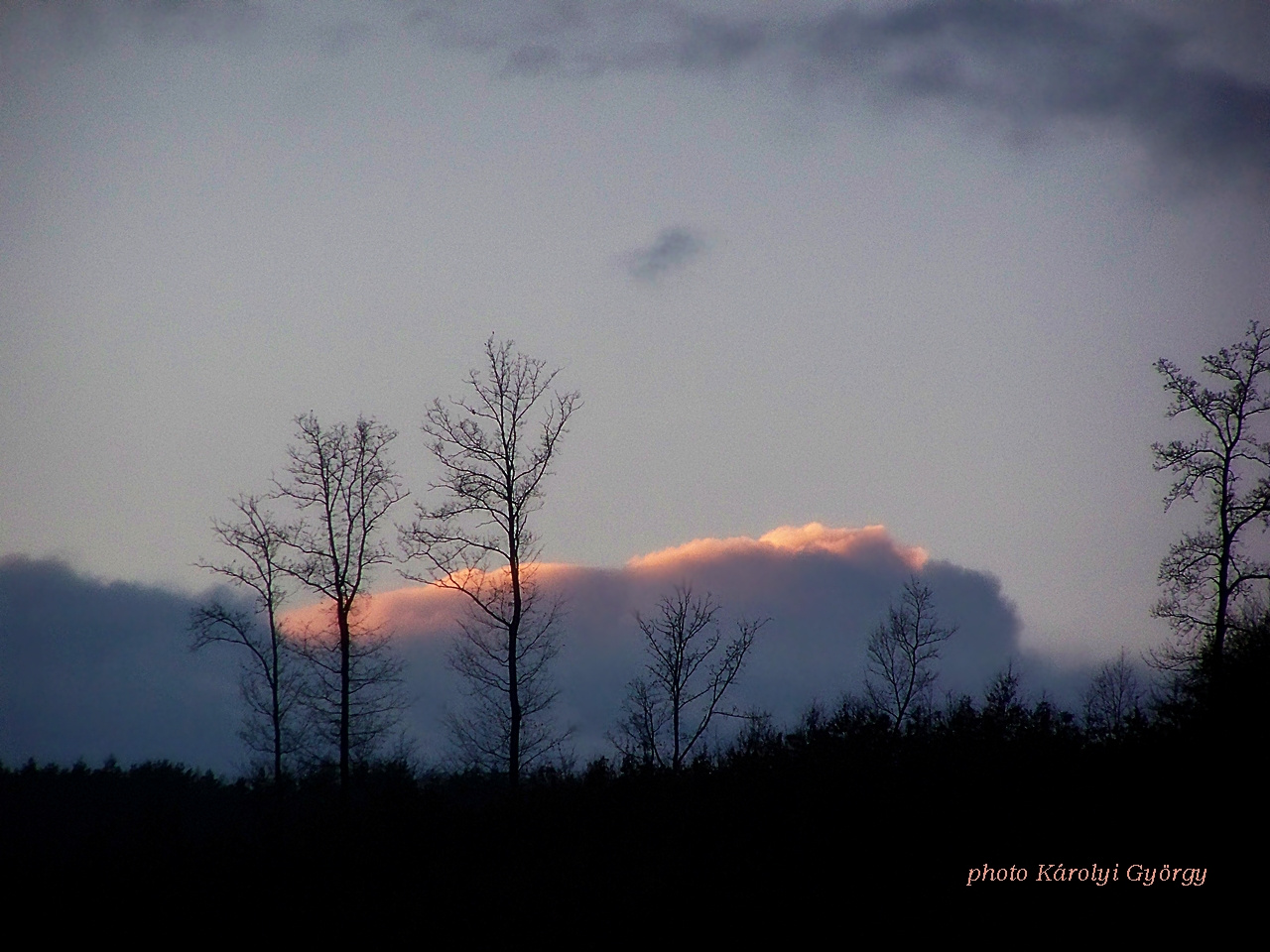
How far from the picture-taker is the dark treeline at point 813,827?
1662cm

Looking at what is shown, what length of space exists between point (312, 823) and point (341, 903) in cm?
690

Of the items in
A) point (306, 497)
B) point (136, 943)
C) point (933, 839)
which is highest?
point (306, 497)

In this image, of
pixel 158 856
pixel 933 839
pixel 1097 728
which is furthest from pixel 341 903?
pixel 1097 728

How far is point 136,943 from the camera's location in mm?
17531

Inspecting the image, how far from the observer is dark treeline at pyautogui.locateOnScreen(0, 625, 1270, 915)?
655 inches

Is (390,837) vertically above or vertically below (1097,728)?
below

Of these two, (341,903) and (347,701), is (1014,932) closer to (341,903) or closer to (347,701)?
(341,903)

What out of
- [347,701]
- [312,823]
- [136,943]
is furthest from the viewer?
[347,701]

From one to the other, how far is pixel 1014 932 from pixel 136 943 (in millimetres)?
15034

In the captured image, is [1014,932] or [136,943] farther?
[136,943]

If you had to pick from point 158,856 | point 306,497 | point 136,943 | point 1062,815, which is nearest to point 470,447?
point 306,497

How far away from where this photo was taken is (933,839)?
17.9 meters

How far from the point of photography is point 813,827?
19656 millimetres

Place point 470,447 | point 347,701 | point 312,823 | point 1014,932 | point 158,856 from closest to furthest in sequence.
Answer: point 1014,932, point 158,856, point 312,823, point 470,447, point 347,701
